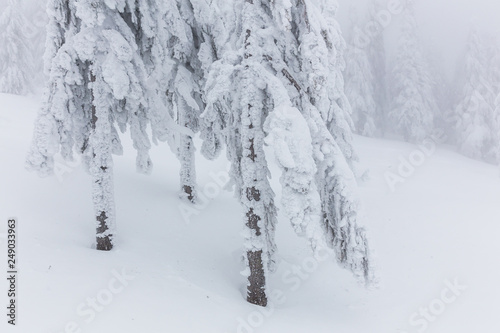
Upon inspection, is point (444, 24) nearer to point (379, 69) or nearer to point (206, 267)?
point (379, 69)

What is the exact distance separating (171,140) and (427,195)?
13525 millimetres

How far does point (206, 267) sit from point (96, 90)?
533 centimetres

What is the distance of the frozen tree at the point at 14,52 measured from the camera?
33.6 meters

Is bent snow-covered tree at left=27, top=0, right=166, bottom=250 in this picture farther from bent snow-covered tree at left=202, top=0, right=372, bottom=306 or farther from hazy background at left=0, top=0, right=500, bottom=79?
hazy background at left=0, top=0, right=500, bottom=79

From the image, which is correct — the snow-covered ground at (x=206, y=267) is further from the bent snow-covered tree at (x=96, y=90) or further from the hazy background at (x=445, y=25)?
the hazy background at (x=445, y=25)

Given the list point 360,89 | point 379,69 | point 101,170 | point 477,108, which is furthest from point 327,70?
point 379,69

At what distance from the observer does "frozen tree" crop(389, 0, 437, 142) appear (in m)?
38.0

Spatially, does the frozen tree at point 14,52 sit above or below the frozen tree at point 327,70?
above

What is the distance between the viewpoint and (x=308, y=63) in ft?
27.6

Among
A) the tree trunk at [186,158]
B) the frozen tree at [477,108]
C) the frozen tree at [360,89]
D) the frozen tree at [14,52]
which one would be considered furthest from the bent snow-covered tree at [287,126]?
the frozen tree at [14,52]

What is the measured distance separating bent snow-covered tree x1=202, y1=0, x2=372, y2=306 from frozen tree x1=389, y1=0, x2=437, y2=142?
103ft

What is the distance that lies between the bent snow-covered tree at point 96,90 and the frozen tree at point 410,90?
32891mm

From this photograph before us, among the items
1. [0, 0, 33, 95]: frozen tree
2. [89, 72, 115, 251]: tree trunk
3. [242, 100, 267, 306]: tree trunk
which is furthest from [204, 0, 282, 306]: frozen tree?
[0, 0, 33, 95]: frozen tree

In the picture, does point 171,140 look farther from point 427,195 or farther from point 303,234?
point 427,195
